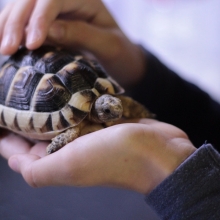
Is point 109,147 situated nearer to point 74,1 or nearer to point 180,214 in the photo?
point 180,214

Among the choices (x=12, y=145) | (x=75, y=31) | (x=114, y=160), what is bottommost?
(x=12, y=145)

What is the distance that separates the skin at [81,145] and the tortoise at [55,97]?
4 cm

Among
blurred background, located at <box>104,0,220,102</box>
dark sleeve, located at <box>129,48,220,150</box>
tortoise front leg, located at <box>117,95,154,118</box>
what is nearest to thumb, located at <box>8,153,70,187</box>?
tortoise front leg, located at <box>117,95,154,118</box>

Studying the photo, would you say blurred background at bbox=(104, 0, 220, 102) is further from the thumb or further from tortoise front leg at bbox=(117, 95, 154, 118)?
the thumb

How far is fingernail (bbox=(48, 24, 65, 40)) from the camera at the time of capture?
0.78 metres

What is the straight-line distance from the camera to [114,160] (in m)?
0.54

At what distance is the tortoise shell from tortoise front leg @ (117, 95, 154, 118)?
0.14 ft

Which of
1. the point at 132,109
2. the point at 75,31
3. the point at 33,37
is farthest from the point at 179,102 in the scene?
the point at 33,37

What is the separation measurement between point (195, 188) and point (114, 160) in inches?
5.5

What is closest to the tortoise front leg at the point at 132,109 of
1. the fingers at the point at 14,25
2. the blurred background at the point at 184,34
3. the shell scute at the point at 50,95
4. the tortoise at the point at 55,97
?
the tortoise at the point at 55,97

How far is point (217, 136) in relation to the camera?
95 cm

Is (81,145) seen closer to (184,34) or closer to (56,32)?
(56,32)

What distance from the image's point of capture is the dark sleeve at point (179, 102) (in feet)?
3.12

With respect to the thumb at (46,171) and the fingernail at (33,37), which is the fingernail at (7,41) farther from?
the thumb at (46,171)
